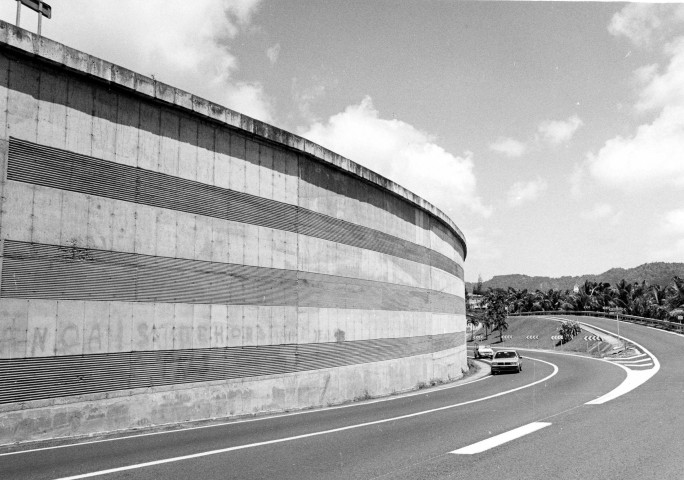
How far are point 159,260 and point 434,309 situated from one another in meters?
18.3

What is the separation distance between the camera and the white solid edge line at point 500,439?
8.69m

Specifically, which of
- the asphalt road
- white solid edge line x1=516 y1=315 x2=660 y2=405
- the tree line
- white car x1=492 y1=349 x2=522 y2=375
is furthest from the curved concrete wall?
the tree line

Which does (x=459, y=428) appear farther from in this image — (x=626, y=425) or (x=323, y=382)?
(x=323, y=382)

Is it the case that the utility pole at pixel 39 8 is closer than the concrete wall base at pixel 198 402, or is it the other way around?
the concrete wall base at pixel 198 402

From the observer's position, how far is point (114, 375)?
13289mm

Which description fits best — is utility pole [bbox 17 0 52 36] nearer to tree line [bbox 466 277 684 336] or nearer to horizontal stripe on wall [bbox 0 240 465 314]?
horizontal stripe on wall [bbox 0 240 465 314]

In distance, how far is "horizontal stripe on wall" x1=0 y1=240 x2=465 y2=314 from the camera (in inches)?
477

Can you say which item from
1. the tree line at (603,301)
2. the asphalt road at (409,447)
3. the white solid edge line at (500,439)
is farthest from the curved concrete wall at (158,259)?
the tree line at (603,301)

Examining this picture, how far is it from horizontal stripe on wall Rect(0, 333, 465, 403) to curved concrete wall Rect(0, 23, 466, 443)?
0.04 m

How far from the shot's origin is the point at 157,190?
1466 cm

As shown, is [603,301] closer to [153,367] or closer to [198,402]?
[198,402]

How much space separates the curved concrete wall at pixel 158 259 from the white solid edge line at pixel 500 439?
27.1ft

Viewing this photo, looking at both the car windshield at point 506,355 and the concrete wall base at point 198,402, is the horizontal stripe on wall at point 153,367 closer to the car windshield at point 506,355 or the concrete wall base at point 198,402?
the concrete wall base at point 198,402


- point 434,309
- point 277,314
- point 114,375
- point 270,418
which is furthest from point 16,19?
point 434,309
